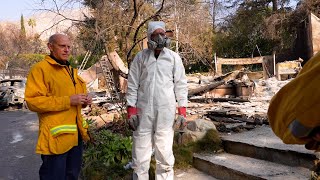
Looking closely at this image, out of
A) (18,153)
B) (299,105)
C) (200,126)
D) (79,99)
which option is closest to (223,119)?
(200,126)

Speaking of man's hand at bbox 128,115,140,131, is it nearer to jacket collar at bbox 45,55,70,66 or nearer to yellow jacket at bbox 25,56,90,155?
yellow jacket at bbox 25,56,90,155

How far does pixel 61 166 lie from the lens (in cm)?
345

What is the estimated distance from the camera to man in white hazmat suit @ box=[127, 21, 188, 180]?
4008 millimetres

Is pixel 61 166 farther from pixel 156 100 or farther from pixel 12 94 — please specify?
pixel 12 94

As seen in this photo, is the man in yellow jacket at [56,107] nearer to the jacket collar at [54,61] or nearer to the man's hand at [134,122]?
the jacket collar at [54,61]

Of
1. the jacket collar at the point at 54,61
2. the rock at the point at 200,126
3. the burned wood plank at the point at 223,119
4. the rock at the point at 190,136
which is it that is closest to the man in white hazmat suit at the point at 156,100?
the jacket collar at the point at 54,61

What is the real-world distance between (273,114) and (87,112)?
37.6 feet

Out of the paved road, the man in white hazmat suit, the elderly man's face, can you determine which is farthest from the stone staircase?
the paved road

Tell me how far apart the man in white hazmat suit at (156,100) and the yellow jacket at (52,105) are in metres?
0.76

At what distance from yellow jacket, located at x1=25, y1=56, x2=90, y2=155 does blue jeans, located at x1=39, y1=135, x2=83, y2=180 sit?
82mm

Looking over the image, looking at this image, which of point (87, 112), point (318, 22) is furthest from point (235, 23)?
point (87, 112)

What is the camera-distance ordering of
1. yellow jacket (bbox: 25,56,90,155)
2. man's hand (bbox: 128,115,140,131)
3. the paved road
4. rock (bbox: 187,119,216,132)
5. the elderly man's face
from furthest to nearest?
1. the paved road
2. rock (bbox: 187,119,216,132)
3. the elderly man's face
4. man's hand (bbox: 128,115,140,131)
5. yellow jacket (bbox: 25,56,90,155)

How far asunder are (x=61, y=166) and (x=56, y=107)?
1.88ft

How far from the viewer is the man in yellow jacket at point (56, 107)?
333 centimetres
